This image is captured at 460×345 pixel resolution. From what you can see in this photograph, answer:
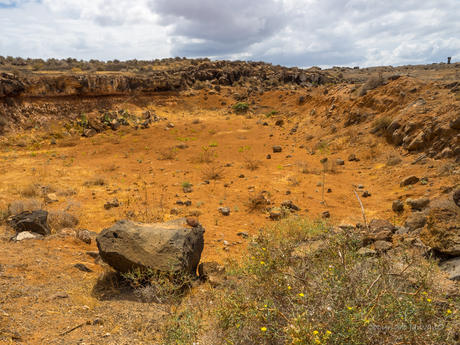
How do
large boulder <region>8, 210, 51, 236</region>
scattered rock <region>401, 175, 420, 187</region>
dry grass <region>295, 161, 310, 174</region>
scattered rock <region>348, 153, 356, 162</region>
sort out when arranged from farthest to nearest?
scattered rock <region>348, 153, 356, 162</region>, dry grass <region>295, 161, 310, 174</region>, scattered rock <region>401, 175, 420, 187</region>, large boulder <region>8, 210, 51, 236</region>

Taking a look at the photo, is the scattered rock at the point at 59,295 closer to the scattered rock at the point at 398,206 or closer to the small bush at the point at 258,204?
the small bush at the point at 258,204

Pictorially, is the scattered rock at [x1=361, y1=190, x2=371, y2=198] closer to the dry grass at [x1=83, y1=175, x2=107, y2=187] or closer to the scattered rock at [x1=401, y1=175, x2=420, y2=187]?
the scattered rock at [x1=401, y1=175, x2=420, y2=187]

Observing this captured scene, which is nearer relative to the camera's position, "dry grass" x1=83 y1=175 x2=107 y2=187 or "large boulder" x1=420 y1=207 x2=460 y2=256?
"large boulder" x1=420 y1=207 x2=460 y2=256

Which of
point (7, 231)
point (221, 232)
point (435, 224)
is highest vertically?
point (435, 224)

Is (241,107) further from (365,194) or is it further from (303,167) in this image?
(365,194)

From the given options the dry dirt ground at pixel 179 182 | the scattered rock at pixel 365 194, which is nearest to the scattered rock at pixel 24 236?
the dry dirt ground at pixel 179 182

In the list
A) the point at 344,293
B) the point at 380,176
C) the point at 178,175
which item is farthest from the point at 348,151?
the point at 344,293

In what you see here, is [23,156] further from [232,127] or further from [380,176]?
[380,176]

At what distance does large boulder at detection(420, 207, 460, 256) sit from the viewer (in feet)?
12.1

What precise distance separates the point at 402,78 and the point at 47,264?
51.5ft

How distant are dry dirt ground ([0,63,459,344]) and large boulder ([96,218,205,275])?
1.61ft

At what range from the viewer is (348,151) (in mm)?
12281

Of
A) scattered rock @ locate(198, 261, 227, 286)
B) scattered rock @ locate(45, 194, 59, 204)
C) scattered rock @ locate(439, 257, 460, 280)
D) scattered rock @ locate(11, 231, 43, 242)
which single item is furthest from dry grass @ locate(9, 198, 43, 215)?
scattered rock @ locate(439, 257, 460, 280)

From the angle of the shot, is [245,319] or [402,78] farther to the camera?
[402,78]
